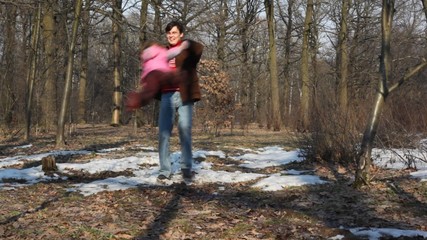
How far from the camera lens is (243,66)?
33.7 metres

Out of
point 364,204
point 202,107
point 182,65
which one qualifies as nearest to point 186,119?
point 182,65

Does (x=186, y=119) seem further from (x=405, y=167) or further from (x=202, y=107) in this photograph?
(x=202, y=107)

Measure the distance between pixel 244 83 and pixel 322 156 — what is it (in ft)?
78.3

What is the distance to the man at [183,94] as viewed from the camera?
4.61 meters

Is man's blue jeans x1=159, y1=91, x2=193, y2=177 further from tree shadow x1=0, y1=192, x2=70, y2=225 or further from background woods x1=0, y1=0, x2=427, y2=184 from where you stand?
background woods x1=0, y1=0, x2=427, y2=184

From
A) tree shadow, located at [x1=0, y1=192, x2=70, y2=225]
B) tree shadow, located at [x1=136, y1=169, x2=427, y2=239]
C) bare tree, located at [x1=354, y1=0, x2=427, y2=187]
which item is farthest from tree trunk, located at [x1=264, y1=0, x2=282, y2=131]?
tree shadow, located at [x1=0, y1=192, x2=70, y2=225]

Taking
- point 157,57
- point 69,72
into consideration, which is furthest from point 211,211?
point 69,72

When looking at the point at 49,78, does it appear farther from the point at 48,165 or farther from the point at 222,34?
the point at 222,34

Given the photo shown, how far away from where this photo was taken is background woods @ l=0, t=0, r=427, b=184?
9.30 metres

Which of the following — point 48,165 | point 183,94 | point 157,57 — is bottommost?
point 48,165

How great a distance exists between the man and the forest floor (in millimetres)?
650

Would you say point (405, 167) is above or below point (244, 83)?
below

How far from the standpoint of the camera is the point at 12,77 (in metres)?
18.0

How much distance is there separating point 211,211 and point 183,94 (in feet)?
4.47
